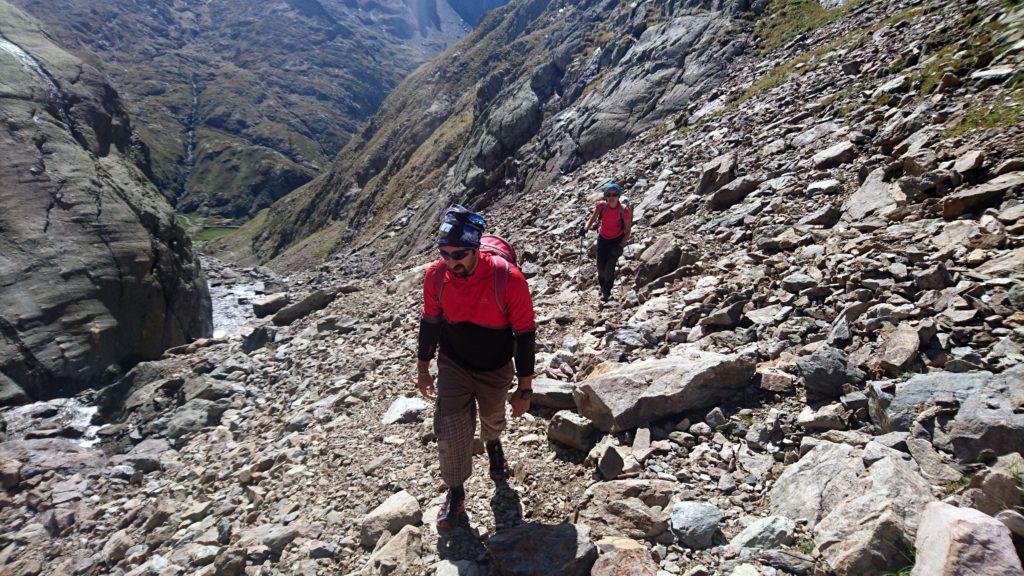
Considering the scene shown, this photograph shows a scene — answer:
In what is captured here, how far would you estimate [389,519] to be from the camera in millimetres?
4727

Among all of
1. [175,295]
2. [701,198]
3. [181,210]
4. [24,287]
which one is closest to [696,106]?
[701,198]

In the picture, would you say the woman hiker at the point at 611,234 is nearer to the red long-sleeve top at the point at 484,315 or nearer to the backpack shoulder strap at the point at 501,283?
the red long-sleeve top at the point at 484,315

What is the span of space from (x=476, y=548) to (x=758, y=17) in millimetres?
32100

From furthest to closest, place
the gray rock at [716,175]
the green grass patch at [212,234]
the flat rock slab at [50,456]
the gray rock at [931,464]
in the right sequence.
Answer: the green grass patch at [212,234] < the gray rock at [716,175] < the flat rock slab at [50,456] < the gray rock at [931,464]

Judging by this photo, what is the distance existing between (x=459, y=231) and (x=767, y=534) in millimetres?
3161

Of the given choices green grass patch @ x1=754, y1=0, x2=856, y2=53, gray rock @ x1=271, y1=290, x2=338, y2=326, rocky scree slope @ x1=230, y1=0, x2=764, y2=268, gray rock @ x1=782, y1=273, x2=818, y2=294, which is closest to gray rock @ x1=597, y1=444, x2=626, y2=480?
gray rock @ x1=782, y1=273, x2=818, y2=294

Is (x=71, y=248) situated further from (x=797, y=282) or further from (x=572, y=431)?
(x=797, y=282)

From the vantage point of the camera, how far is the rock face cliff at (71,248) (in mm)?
15648

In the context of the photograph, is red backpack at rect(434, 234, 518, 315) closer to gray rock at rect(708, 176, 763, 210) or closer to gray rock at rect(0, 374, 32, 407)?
gray rock at rect(708, 176, 763, 210)

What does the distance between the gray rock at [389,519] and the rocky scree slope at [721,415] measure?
30 millimetres

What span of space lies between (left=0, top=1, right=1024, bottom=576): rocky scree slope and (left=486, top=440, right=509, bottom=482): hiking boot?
194 mm

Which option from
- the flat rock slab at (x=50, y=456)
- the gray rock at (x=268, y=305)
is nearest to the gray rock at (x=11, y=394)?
the flat rock slab at (x=50, y=456)

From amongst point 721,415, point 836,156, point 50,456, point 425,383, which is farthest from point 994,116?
point 50,456

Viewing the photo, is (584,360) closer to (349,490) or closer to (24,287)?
(349,490)
